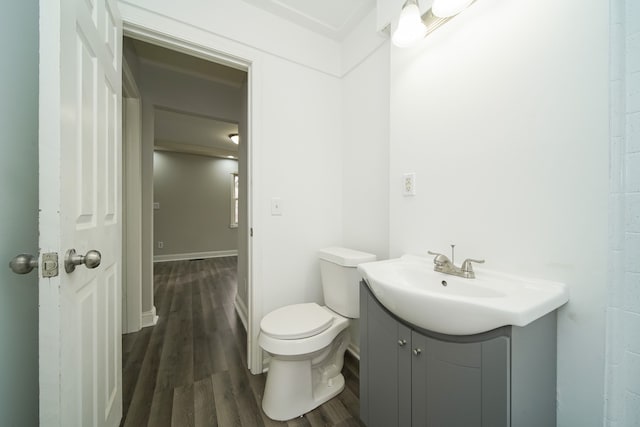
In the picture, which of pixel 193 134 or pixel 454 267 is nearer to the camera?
→ pixel 454 267

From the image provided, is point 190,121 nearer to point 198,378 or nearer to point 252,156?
point 252,156

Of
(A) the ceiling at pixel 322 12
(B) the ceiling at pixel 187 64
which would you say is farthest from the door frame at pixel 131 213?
(A) the ceiling at pixel 322 12

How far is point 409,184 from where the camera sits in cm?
121

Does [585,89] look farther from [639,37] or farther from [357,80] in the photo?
[357,80]

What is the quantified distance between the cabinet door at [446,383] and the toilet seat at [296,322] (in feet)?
1.72

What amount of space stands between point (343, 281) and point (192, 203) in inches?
181

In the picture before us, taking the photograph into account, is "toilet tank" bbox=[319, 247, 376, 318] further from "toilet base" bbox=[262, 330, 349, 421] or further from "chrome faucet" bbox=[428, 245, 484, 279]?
"chrome faucet" bbox=[428, 245, 484, 279]

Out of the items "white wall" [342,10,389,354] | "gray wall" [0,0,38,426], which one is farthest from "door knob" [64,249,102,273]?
"white wall" [342,10,389,354]

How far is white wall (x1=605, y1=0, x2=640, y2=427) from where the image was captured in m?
0.61

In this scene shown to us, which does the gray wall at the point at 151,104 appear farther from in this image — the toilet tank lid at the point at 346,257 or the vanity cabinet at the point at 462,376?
the vanity cabinet at the point at 462,376

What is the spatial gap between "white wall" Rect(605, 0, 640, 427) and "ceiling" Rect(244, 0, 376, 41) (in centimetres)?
126

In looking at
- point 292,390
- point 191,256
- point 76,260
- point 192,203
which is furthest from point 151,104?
point 191,256

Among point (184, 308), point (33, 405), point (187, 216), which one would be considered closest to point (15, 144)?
point (33, 405)

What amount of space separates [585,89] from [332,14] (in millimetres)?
1470
